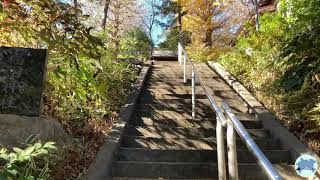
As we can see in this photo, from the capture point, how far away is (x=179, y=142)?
557 centimetres

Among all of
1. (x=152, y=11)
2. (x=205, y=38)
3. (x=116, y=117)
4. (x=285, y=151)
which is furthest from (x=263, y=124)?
(x=152, y=11)

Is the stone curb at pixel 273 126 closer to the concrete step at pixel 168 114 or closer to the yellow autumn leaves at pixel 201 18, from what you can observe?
the concrete step at pixel 168 114

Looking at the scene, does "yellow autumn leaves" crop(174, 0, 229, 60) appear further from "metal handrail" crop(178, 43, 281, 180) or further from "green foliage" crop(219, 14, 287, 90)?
"metal handrail" crop(178, 43, 281, 180)

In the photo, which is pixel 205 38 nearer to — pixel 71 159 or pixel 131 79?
pixel 131 79

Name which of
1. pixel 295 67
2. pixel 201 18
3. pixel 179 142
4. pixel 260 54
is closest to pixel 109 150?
pixel 179 142

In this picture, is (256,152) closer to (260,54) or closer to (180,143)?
(180,143)

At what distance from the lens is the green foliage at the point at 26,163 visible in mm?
2803

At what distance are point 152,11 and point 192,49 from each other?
9004mm

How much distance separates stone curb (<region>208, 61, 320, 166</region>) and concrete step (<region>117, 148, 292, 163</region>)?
0.50 feet

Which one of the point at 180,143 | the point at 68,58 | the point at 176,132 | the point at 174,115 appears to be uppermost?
the point at 68,58

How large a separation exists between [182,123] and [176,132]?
436mm

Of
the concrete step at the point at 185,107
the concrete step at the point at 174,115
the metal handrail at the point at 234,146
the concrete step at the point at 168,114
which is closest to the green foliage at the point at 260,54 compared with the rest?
the concrete step at the point at 185,107

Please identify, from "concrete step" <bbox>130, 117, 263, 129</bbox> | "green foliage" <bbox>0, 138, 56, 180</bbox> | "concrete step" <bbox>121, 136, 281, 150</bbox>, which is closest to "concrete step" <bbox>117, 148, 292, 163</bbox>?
"concrete step" <bbox>121, 136, 281, 150</bbox>

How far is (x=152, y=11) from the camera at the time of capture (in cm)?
2750
